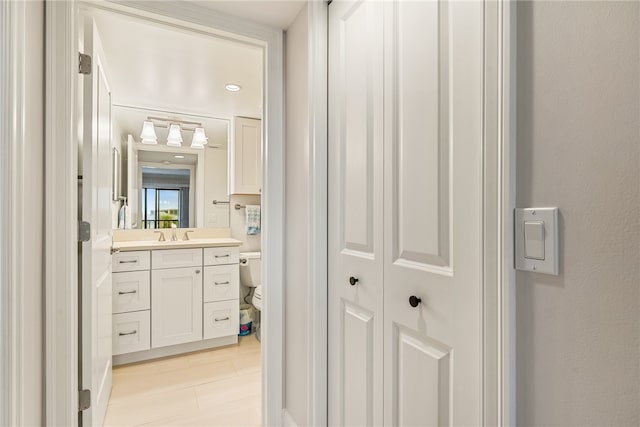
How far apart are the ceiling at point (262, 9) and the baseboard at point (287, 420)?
1.91 meters

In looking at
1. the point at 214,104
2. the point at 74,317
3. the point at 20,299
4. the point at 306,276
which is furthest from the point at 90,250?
the point at 214,104

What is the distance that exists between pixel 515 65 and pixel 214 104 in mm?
2598

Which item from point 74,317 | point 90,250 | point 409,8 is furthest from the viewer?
point 90,250

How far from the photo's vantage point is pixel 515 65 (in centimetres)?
61

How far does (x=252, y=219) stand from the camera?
135 inches

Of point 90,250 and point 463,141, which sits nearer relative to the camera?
point 463,141

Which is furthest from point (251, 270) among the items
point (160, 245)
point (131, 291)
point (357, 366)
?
point (357, 366)

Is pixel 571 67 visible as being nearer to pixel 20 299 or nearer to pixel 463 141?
pixel 463 141

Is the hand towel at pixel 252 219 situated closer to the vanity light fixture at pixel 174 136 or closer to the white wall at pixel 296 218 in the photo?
the vanity light fixture at pixel 174 136

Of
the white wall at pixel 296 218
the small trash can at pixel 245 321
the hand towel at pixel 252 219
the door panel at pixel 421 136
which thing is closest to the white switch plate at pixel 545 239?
the door panel at pixel 421 136

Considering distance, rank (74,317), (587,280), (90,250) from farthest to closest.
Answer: (90,250)
(74,317)
(587,280)

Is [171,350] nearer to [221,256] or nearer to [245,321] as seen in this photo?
[245,321]

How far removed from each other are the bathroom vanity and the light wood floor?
0.13 metres

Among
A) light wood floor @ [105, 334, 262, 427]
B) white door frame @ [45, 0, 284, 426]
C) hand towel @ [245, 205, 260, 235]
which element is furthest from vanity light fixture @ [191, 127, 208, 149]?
light wood floor @ [105, 334, 262, 427]
